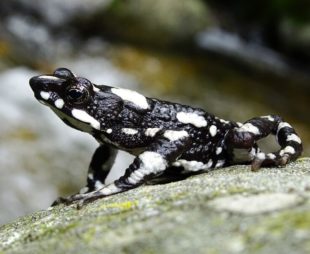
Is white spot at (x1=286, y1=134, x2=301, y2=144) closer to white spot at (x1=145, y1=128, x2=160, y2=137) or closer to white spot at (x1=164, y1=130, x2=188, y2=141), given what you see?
white spot at (x1=164, y1=130, x2=188, y2=141)

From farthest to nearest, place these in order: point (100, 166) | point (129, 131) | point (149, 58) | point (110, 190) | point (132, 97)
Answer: point (149, 58), point (100, 166), point (132, 97), point (129, 131), point (110, 190)

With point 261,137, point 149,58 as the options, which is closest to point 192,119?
point 261,137

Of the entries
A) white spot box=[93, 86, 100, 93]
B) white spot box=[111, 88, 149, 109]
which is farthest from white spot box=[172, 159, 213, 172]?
white spot box=[93, 86, 100, 93]

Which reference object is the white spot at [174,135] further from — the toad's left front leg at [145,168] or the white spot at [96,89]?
the white spot at [96,89]

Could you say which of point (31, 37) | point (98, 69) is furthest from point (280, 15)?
point (31, 37)

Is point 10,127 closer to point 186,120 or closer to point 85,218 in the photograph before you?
point 186,120

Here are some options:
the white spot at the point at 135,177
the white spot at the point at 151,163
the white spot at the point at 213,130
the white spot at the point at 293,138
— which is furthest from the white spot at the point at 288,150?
the white spot at the point at 135,177

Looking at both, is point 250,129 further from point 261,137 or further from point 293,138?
point 293,138
